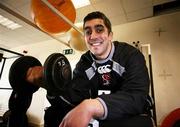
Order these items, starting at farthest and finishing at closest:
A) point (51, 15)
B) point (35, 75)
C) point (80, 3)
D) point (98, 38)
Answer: point (80, 3) < point (51, 15) < point (98, 38) < point (35, 75)

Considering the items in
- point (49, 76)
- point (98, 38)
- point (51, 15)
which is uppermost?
point (51, 15)

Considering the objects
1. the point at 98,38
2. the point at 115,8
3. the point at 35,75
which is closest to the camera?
the point at 35,75

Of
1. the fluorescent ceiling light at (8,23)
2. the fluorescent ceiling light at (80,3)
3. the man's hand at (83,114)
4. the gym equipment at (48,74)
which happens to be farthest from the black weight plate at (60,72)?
the fluorescent ceiling light at (8,23)

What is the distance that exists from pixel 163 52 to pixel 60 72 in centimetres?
244

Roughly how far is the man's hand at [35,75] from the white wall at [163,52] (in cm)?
231

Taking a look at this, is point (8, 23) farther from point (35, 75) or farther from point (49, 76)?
point (49, 76)

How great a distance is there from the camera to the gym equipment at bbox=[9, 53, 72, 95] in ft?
2.50

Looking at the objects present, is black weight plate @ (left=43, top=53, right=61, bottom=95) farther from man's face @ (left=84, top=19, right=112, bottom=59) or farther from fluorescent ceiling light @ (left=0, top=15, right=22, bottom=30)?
fluorescent ceiling light @ (left=0, top=15, right=22, bottom=30)

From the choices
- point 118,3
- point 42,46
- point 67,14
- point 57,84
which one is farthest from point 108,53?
point 42,46

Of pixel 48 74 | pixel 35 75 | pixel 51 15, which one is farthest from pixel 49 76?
pixel 51 15

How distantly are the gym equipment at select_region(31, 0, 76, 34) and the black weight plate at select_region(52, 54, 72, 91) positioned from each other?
0.79 meters

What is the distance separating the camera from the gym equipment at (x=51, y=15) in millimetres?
1455

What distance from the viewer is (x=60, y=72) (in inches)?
32.2

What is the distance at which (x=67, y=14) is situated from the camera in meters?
1.62
